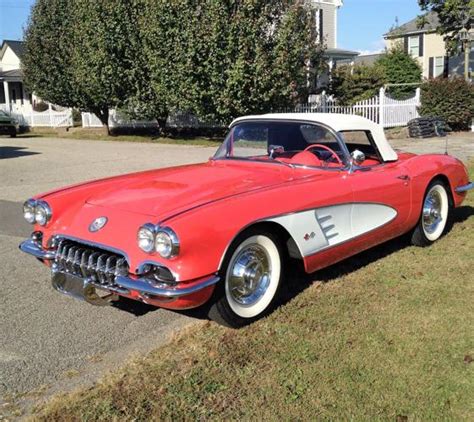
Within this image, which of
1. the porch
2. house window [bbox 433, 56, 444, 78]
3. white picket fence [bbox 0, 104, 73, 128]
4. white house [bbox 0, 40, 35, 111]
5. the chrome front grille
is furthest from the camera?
white house [bbox 0, 40, 35, 111]

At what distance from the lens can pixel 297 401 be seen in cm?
288

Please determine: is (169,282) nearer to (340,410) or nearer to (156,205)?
(156,205)

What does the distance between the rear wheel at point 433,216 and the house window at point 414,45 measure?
36.0 metres

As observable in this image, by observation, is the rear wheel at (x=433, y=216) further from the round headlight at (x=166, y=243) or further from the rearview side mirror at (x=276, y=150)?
the round headlight at (x=166, y=243)

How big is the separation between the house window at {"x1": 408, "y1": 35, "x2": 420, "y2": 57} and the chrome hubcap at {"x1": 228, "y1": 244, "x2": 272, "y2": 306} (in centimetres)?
3842

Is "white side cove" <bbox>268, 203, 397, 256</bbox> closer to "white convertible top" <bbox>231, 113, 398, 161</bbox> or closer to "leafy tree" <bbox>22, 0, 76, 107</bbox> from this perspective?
"white convertible top" <bbox>231, 113, 398, 161</bbox>

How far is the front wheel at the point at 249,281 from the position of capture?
362 cm

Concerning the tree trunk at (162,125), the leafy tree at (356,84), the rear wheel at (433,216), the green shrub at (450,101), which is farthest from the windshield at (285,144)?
the tree trunk at (162,125)

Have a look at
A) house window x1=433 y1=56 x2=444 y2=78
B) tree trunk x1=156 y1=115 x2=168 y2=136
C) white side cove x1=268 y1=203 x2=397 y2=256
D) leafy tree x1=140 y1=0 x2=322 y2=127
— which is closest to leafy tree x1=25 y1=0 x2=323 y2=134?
leafy tree x1=140 y1=0 x2=322 y2=127

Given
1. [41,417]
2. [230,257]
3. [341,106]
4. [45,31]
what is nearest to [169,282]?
[230,257]

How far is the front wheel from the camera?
3.62 m

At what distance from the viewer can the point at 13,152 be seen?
58.7 ft

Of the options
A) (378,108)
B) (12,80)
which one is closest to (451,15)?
(378,108)

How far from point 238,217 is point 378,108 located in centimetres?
1766
